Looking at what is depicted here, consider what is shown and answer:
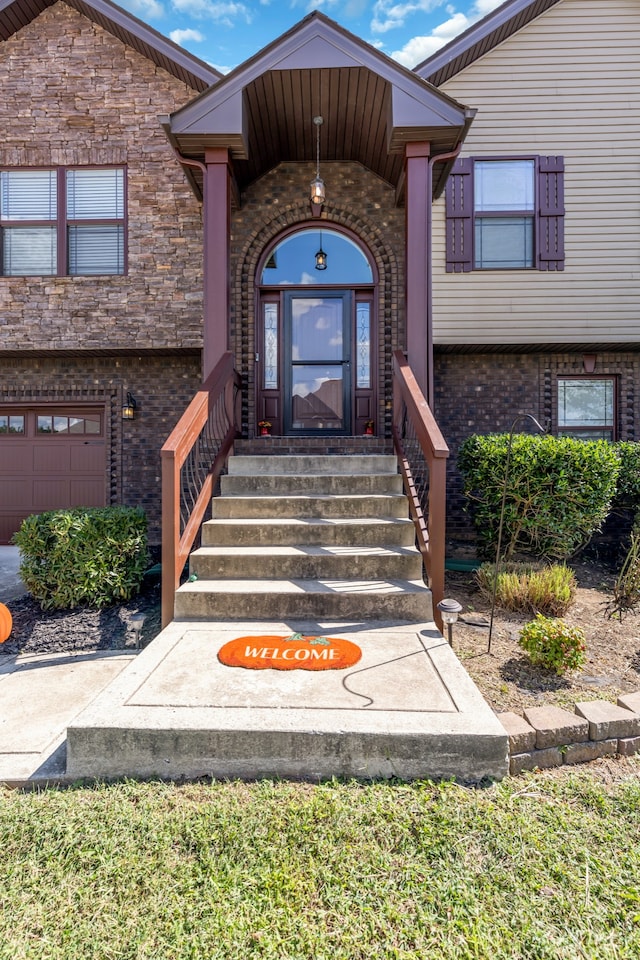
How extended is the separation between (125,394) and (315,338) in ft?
8.61

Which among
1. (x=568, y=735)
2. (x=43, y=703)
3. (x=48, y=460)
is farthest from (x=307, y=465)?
(x=48, y=460)

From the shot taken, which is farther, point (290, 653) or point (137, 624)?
point (137, 624)

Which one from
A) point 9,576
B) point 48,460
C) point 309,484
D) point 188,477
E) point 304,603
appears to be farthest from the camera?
point 48,460

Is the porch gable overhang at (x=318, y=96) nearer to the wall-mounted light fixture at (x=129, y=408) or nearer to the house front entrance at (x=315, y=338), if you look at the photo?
the house front entrance at (x=315, y=338)

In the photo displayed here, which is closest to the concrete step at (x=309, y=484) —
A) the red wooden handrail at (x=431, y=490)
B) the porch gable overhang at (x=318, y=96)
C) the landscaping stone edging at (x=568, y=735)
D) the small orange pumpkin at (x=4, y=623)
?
the red wooden handrail at (x=431, y=490)

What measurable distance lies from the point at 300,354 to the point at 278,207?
5.90ft

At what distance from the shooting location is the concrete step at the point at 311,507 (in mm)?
4016

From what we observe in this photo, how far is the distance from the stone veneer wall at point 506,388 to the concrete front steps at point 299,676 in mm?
2783

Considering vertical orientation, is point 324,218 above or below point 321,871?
above

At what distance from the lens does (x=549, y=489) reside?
4633 millimetres

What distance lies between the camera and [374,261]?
616 cm

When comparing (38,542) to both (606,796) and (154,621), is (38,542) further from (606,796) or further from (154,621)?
(606,796)

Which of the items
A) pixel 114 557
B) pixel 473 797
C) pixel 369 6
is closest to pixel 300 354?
pixel 114 557

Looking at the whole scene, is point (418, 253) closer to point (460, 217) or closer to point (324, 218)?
point (324, 218)
